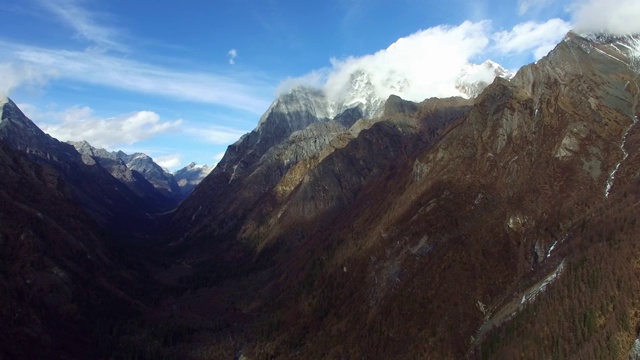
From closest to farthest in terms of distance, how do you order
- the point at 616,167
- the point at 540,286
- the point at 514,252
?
the point at 540,286, the point at 514,252, the point at 616,167

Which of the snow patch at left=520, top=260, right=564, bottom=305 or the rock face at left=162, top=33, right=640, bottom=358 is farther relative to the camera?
the snow patch at left=520, top=260, right=564, bottom=305

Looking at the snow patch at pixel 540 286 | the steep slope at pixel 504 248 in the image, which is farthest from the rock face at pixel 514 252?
the snow patch at pixel 540 286

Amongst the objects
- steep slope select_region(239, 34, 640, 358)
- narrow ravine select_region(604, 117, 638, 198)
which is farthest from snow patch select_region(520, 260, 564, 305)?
narrow ravine select_region(604, 117, 638, 198)

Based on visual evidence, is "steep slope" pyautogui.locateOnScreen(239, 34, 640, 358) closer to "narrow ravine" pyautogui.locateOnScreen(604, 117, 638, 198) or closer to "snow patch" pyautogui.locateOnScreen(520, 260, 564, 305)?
"narrow ravine" pyautogui.locateOnScreen(604, 117, 638, 198)

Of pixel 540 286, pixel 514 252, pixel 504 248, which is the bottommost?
pixel 540 286

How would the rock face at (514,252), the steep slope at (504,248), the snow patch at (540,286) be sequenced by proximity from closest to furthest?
the rock face at (514,252)
the steep slope at (504,248)
the snow patch at (540,286)

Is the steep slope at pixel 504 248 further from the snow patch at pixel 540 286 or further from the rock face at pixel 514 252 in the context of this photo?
the snow patch at pixel 540 286

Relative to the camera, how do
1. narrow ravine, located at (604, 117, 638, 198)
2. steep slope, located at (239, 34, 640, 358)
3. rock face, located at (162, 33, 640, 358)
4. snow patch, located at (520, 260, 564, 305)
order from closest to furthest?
1. rock face, located at (162, 33, 640, 358)
2. steep slope, located at (239, 34, 640, 358)
3. snow patch, located at (520, 260, 564, 305)
4. narrow ravine, located at (604, 117, 638, 198)

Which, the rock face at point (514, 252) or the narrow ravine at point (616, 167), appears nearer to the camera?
the rock face at point (514, 252)

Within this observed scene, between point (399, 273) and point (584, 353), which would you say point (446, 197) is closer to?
point (399, 273)

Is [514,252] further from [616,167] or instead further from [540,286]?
[616,167]

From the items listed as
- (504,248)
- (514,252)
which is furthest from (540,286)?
(504,248)
